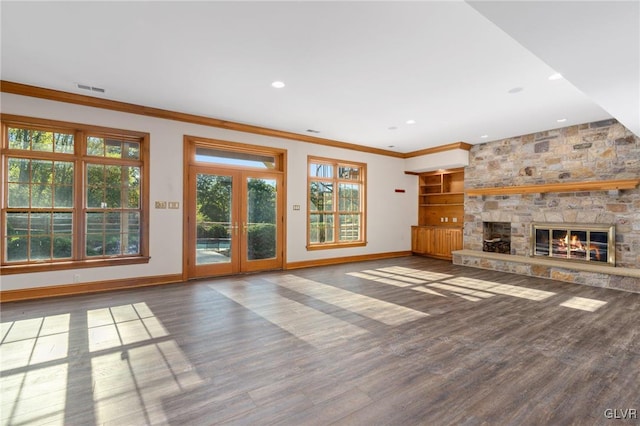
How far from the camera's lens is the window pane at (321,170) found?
24.6 ft

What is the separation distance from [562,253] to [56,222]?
910 centimetres

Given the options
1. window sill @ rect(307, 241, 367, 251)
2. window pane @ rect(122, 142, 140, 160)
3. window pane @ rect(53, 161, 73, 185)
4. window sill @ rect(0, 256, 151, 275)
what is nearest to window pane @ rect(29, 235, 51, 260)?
window sill @ rect(0, 256, 151, 275)

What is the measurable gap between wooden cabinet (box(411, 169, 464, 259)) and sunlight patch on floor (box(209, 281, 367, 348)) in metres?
5.47

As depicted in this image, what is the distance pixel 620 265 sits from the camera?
571cm

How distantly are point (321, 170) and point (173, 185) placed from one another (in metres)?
3.41

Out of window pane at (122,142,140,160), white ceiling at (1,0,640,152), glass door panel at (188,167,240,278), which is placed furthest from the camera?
glass door panel at (188,167,240,278)

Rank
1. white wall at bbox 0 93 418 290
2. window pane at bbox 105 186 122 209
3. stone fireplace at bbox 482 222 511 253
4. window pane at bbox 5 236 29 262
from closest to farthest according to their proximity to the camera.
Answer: window pane at bbox 5 236 29 262 < white wall at bbox 0 93 418 290 < window pane at bbox 105 186 122 209 < stone fireplace at bbox 482 222 511 253

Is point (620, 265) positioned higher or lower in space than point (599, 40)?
lower

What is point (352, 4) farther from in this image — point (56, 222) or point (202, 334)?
point (56, 222)

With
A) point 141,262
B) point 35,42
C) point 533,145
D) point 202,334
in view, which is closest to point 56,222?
point 141,262

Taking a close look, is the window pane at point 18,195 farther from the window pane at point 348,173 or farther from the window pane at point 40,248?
the window pane at point 348,173

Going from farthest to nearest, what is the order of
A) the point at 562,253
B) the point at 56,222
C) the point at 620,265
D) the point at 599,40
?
1. the point at 562,253
2. the point at 620,265
3. the point at 56,222
4. the point at 599,40

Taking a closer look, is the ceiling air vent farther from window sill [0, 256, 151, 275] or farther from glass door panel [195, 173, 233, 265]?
window sill [0, 256, 151, 275]

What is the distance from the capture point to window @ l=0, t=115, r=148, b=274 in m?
4.50
